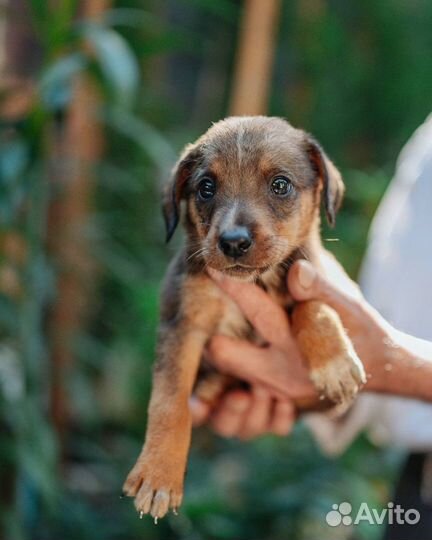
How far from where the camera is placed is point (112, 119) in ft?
12.1

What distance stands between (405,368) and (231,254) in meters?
0.54

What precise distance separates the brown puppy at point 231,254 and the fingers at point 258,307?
0.04 m

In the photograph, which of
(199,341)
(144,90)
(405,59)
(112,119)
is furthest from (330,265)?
(405,59)

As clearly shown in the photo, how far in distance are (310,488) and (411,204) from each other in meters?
1.89

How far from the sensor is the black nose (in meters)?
1.95

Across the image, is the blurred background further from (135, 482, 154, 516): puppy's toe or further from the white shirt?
(135, 482, 154, 516): puppy's toe

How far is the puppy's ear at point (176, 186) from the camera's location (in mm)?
2193

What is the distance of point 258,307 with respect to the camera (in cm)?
227

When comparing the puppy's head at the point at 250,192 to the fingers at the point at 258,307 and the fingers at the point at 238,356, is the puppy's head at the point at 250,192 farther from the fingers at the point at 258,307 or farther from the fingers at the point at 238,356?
the fingers at the point at 238,356

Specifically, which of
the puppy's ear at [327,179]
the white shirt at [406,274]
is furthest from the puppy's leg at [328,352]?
the white shirt at [406,274]

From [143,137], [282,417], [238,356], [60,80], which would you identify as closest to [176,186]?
[238,356]

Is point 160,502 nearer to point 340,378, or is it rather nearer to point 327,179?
point 340,378

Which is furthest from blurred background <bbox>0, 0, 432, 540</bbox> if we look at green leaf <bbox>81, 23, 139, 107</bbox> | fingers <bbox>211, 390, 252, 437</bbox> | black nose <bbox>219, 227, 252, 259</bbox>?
black nose <bbox>219, 227, 252, 259</bbox>

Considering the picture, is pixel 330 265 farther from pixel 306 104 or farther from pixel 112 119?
pixel 306 104
